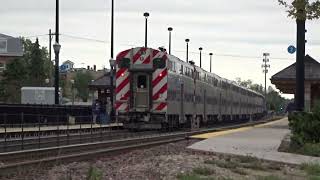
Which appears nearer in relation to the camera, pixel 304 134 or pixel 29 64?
pixel 304 134

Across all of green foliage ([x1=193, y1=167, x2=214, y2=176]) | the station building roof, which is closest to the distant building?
the station building roof

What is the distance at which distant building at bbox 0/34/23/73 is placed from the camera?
395 ft

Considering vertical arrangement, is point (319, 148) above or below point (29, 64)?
below

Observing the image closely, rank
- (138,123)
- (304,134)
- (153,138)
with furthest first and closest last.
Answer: (138,123)
(153,138)
(304,134)

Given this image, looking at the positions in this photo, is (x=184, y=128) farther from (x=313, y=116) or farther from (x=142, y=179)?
(x=142, y=179)

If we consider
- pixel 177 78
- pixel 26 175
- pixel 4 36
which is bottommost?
pixel 26 175

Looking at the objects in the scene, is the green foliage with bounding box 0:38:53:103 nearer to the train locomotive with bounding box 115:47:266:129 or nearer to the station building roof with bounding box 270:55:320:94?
the station building roof with bounding box 270:55:320:94

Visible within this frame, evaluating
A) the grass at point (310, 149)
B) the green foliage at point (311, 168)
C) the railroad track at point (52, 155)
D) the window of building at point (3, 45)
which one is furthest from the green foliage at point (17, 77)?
the green foliage at point (311, 168)

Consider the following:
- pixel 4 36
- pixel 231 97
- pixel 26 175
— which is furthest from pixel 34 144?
pixel 4 36

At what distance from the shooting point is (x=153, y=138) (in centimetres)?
2531

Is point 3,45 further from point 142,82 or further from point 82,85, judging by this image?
point 142,82

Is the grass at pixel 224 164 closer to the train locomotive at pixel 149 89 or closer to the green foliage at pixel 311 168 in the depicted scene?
the green foliage at pixel 311 168

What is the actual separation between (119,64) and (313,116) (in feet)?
46.1

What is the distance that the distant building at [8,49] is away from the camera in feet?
395
